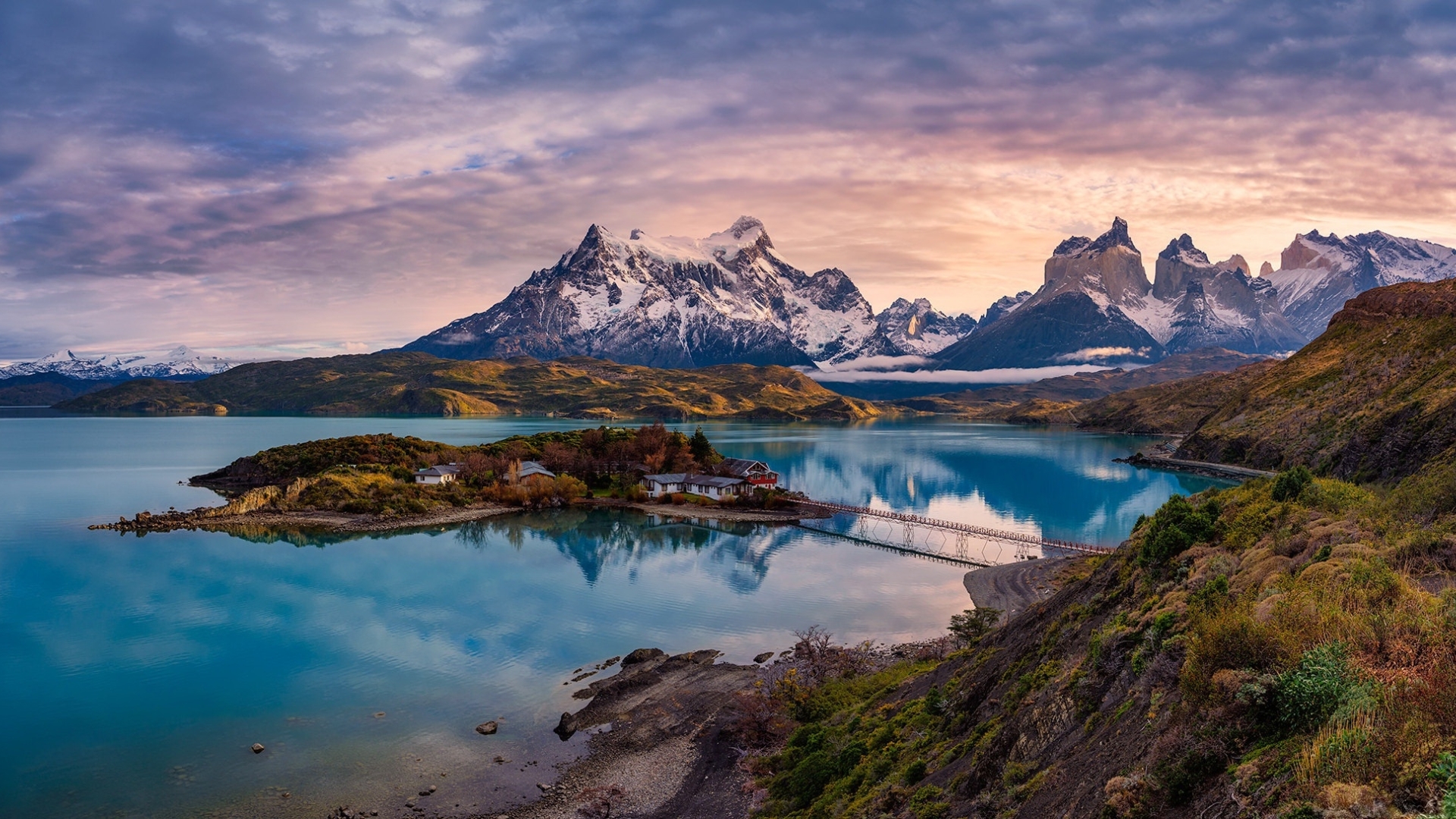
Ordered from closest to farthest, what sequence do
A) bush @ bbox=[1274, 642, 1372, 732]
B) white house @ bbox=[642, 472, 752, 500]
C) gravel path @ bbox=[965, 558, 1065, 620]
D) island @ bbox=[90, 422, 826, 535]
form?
bush @ bbox=[1274, 642, 1372, 732], gravel path @ bbox=[965, 558, 1065, 620], island @ bbox=[90, 422, 826, 535], white house @ bbox=[642, 472, 752, 500]

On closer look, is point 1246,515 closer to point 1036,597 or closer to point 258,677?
point 1036,597

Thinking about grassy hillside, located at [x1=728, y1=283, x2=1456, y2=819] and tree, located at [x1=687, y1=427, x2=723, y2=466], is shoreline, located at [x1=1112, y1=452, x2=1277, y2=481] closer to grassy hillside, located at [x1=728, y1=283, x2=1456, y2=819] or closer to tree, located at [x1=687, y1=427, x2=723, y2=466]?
tree, located at [x1=687, y1=427, x2=723, y2=466]

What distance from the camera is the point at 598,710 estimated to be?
36.4 meters

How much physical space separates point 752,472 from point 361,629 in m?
63.1

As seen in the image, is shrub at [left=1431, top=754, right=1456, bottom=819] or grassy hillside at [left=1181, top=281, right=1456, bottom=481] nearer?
shrub at [left=1431, top=754, right=1456, bottom=819]

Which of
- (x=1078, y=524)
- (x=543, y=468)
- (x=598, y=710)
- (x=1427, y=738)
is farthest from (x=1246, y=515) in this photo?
(x=543, y=468)

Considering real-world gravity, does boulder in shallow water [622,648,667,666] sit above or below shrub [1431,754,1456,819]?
below

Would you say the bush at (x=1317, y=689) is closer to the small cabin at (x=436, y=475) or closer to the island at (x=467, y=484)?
the island at (x=467, y=484)

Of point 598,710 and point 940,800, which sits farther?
point 598,710

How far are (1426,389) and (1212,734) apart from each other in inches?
3286

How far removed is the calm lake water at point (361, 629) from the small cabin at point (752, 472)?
10477 mm

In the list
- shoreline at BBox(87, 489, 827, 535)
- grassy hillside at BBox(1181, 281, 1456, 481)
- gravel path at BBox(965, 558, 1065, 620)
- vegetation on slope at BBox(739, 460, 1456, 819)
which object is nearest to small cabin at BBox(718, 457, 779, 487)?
shoreline at BBox(87, 489, 827, 535)

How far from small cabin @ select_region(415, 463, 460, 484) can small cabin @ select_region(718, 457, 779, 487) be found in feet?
126

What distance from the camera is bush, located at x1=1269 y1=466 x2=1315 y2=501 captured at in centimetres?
2181
